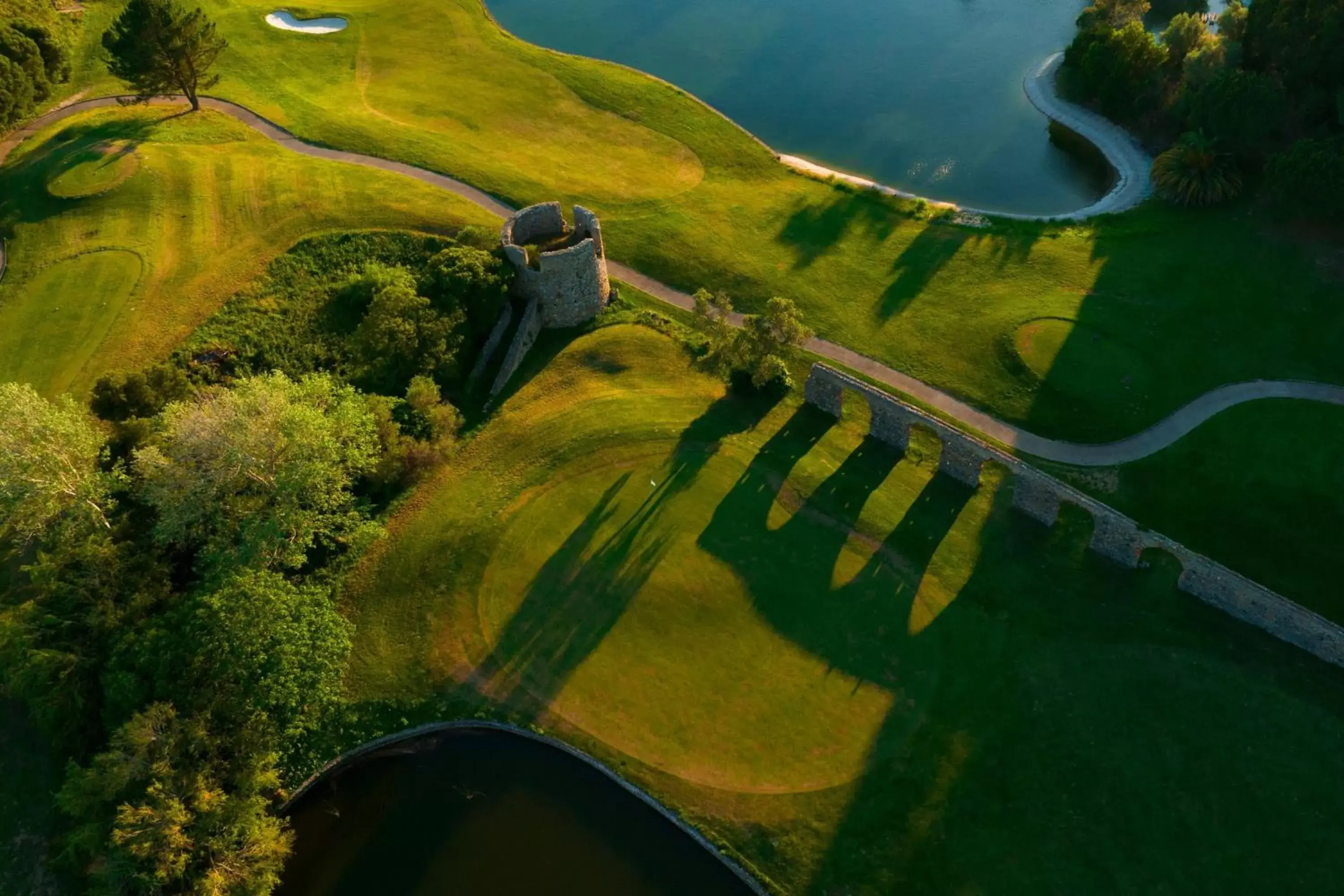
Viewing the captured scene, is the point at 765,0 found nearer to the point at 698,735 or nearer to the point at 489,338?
the point at 489,338

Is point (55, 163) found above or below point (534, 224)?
below

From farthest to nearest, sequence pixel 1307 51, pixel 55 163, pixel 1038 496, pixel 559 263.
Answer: pixel 55 163 → pixel 1307 51 → pixel 559 263 → pixel 1038 496

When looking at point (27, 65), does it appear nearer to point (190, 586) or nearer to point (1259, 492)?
point (190, 586)

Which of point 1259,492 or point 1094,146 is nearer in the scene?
point 1259,492

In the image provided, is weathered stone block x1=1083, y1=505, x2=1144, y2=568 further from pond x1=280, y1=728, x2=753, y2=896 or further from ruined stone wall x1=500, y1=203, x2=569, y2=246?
ruined stone wall x1=500, y1=203, x2=569, y2=246

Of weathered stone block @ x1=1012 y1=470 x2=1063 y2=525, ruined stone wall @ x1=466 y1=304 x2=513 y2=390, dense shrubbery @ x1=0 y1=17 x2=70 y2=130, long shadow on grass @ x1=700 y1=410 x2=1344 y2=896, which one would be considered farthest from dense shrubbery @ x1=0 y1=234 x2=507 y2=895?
dense shrubbery @ x1=0 y1=17 x2=70 y2=130

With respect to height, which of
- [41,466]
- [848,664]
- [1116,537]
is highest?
[1116,537]

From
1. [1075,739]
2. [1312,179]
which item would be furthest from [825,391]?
[1312,179]
